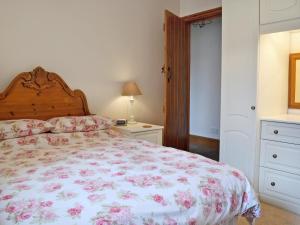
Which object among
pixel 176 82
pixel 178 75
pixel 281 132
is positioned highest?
pixel 178 75

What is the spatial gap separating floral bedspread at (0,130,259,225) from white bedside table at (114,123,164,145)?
0.87 metres

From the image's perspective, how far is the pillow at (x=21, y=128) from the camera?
2.36 m

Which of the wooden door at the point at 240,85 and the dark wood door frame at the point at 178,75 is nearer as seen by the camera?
the wooden door at the point at 240,85

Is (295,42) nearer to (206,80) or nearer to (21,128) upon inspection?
(206,80)

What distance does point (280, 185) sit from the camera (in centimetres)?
265

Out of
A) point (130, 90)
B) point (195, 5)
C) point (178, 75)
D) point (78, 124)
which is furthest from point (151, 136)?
point (195, 5)

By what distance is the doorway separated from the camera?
4.80 m

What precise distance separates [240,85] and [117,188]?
202 centimetres

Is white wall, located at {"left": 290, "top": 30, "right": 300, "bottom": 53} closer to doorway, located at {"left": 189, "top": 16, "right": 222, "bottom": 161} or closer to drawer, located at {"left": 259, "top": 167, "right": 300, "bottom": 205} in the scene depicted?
drawer, located at {"left": 259, "top": 167, "right": 300, "bottom": 205}

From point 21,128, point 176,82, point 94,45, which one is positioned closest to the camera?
point 21,128

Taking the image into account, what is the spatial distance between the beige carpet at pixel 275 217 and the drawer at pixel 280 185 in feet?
0.41

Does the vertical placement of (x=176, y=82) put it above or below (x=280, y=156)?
above

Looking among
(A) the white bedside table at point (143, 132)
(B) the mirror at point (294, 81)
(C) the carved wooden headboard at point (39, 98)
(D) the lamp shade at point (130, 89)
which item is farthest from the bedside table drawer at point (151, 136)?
(B) the mirror at point (294, 81)

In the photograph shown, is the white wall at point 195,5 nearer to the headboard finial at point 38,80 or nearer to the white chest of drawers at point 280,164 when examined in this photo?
the white chest of drawers at point 280,164
